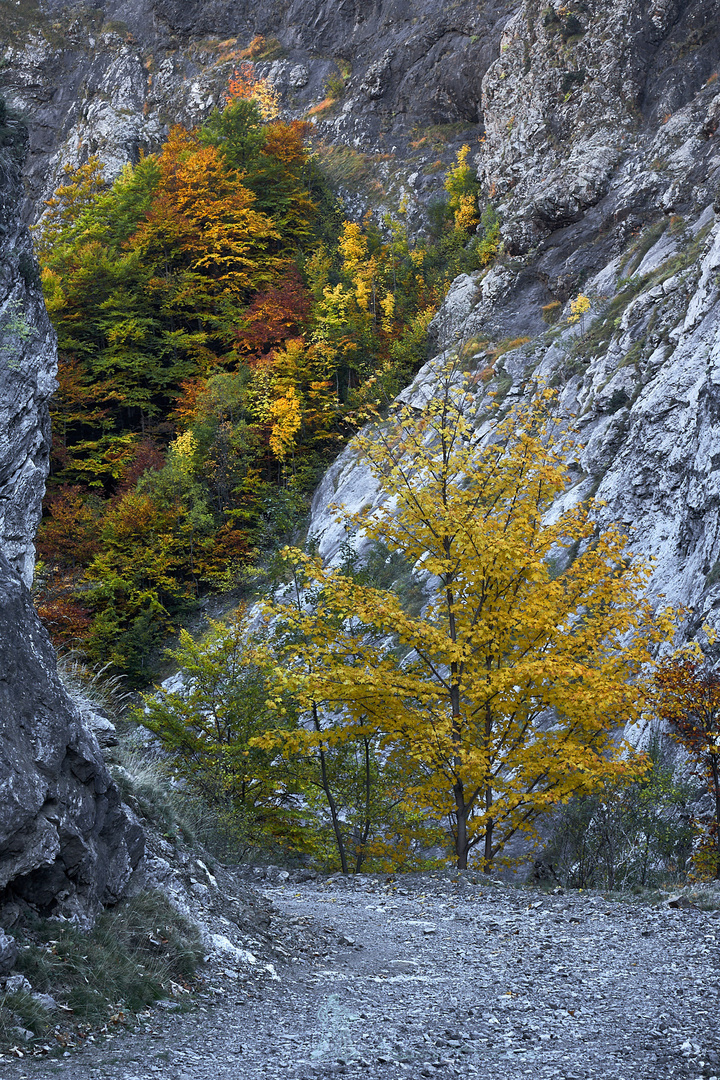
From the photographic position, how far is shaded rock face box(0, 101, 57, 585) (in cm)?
1526

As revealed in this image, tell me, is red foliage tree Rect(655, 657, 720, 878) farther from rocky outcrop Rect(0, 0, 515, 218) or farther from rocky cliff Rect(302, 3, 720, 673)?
rocky outcrop Rect(0, 0, 515, 218)

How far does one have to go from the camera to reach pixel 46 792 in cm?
451

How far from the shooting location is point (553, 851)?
9875 millimetres

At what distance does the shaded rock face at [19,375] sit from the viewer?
601 inches

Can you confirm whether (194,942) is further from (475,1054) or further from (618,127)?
(618,127)

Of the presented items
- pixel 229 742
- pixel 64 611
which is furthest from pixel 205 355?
pixel 229 742

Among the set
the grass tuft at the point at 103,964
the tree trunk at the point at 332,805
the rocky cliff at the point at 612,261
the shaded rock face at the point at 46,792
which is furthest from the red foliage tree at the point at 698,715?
the shaded rock face at the point at 46,792

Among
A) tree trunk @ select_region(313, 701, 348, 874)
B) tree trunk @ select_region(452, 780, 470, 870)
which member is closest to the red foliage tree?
tree trunk @ select_region(452, 780, 470, 870)

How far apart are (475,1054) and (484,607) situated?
5.51 metres

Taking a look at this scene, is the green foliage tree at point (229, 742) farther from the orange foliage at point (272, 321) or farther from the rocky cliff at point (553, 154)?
the orange foliage at point (272, 321)

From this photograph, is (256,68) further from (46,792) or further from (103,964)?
(103,964)

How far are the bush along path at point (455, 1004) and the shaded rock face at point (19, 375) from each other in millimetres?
11161

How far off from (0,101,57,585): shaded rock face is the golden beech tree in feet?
28.8

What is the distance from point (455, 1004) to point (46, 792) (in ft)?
8.64
